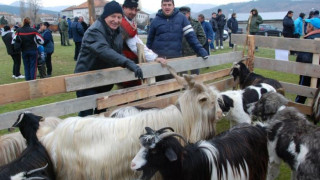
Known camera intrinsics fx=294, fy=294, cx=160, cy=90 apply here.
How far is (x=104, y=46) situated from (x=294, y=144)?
256 centimetres

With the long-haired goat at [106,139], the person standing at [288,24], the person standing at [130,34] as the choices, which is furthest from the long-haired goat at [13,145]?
the person standing at [288,24]

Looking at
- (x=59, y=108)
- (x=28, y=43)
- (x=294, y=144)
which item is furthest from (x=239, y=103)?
(x=28, y=43)

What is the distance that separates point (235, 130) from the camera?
11.6ft

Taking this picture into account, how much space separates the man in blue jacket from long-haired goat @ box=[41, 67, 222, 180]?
7.29ft

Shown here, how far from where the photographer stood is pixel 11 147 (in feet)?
10.3

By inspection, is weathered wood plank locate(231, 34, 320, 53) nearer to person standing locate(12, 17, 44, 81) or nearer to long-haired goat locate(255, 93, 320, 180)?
long-haired goat locate(255, 93, 320, 180)

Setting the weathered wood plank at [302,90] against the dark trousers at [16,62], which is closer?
the weathered wood plank at [302,90]

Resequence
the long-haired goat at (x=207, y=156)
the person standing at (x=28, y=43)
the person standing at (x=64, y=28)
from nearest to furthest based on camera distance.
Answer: the long-haired goat at (x=207, y=156), the person standing at (x=28, y=43), the person standing at (x=64, y=28)

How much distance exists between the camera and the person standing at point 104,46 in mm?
3676

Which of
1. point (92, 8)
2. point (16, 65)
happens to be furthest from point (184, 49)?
point (16, 65)

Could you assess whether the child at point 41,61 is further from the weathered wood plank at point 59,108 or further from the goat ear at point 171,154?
the goat ear at point 171,154

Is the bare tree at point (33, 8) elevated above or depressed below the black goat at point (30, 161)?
above

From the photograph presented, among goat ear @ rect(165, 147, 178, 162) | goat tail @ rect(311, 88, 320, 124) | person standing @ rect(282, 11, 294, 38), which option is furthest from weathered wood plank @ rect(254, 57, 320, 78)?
person standing @ rect(282, 11, 294, 38)

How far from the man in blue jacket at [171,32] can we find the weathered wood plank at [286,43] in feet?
7.05
